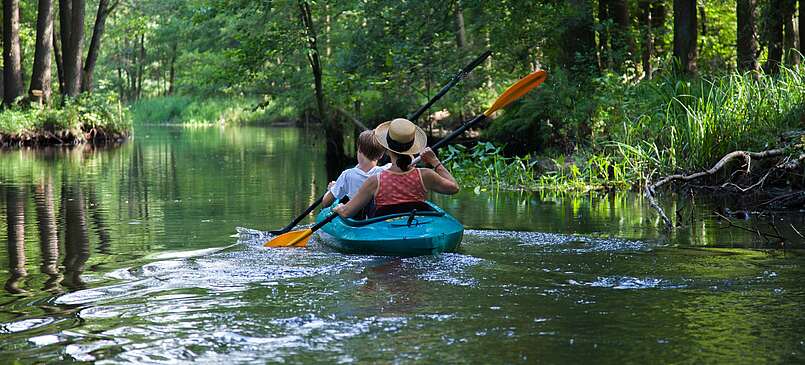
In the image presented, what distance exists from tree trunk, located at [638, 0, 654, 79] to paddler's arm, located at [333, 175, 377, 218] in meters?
10.4

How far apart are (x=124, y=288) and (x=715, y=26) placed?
2337cm

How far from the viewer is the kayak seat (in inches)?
325

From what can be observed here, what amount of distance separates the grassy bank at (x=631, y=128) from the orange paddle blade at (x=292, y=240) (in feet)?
15.3

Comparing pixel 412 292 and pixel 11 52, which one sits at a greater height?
pixel 11 52

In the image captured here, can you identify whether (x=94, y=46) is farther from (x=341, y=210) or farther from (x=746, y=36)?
(x=341, y=210)

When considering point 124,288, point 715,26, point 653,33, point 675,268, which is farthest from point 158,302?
point 715,26

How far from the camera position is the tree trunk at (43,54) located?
27.9 metres

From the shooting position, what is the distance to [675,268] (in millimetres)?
7359

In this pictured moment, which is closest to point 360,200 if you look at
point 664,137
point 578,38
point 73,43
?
point 664,137

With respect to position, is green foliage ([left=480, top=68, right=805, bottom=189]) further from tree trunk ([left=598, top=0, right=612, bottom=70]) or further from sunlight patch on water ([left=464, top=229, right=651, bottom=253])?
sunlight patch on water ([left=464, top=229, right=651, bottom=253])

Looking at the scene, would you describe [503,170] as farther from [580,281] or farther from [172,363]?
[172,363]

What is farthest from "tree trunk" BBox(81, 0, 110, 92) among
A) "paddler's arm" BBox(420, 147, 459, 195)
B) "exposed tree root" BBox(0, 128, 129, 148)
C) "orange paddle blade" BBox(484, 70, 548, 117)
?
"paddler's arm" BBox(420, 147, 459, 195)

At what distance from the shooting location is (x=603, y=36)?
19844 millimetres

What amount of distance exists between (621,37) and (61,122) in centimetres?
1557
